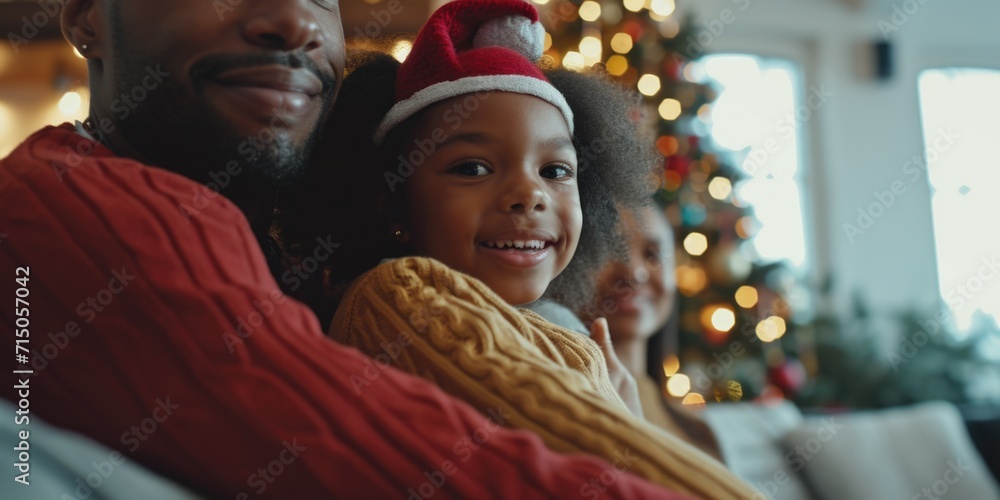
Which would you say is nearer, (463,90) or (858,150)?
(463,90)

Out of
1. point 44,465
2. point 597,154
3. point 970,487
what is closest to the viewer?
point 44,465

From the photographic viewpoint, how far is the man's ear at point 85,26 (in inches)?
39.9

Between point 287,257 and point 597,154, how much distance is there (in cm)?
56

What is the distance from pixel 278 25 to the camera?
93 cm

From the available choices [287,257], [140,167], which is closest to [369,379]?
[140,167]

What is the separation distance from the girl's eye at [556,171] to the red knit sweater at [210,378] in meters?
0.61

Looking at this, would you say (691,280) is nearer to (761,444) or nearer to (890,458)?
(761,444)

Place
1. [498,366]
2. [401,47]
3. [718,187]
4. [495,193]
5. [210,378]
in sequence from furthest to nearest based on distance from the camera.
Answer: [718,187] < [401,47] < [495,193] < [498,366] < [210,378]

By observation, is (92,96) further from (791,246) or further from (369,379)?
(791,246)

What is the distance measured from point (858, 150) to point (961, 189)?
78cm

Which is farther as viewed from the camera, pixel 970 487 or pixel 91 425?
pixel 970 487

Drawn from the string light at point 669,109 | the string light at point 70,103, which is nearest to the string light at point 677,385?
the string light at point 669,109

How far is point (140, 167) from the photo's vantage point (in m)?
0.77

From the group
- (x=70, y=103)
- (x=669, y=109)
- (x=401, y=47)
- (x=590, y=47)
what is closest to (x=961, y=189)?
(x=669, y=109)
